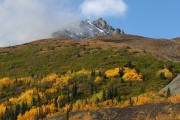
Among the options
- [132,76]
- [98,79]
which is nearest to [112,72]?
[98,79]

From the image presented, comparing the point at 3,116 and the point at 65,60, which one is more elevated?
the point at 65,60

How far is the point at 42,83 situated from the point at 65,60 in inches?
913

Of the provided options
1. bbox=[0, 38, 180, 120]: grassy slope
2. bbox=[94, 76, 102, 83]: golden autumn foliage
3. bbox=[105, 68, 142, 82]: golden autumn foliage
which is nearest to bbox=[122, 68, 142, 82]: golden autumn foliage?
bbox=[105, 68, 142, 82]: golden autumn foliage

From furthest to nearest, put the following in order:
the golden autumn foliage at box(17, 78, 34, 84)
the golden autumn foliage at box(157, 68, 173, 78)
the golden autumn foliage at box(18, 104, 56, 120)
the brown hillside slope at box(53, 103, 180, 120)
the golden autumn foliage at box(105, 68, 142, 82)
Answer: the golden autumn foliage at box(17, 78, 34, 84), the golden autumn foliage at box(105, 68, 142, 82), the golden autumn foliage at box(157, 68, 173, 78), the golden autumn foliage at box(18, 104, 56, 120), the brown hillside slope at box(53, 103, 180, 120)

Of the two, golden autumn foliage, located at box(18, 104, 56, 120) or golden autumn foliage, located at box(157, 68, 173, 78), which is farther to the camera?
golden autumn foliage, located at box(157, 68, 173, 78)

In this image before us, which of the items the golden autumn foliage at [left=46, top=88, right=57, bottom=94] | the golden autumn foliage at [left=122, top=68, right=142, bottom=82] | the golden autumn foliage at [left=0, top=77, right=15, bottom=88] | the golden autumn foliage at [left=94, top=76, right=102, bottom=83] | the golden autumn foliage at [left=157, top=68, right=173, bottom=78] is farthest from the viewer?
the golden autumn foliage at [left=0, top=77, right=15, bottom=88]

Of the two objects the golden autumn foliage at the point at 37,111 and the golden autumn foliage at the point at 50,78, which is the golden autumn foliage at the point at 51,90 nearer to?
the golden autumn foliage at the point at 50,78

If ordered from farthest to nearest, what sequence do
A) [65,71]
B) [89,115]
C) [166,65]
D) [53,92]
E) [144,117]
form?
[65,71] < [166,65] < [53,92] < [89,115] < [144,117]

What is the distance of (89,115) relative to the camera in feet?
125

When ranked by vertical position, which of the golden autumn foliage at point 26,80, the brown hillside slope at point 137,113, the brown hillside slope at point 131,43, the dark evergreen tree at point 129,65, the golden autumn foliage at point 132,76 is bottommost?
the brown hillside slope at point 137,113

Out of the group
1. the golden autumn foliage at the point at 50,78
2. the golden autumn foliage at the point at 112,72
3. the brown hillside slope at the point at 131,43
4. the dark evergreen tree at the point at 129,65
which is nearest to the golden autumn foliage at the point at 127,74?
the golden autumn foliage at the point at 112,72

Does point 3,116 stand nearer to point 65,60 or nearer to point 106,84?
point 106,84

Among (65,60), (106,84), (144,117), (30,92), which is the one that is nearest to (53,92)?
(30,92)

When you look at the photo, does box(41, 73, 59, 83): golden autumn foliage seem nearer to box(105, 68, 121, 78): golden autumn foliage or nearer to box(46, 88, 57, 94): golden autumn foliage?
box(46, 88, 57, 94): golden autumn foliage
